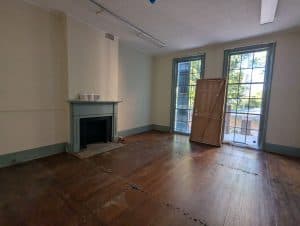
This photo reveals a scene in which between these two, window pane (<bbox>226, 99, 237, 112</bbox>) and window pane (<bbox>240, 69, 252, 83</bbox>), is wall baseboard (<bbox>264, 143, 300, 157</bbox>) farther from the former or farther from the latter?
window pane (<bbox>240, 69, 252, 83</bbox>)

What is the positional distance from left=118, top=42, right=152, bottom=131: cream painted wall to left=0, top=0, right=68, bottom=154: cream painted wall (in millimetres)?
1869

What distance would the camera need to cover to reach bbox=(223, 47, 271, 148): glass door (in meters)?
4.09

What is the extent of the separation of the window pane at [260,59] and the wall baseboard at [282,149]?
2.12 meters

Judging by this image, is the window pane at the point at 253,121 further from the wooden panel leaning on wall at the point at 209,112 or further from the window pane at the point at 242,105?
the wooden panel leaning on wall at the point at 209,112

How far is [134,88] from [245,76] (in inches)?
134

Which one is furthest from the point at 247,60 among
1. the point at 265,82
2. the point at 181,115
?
the point at 181,115

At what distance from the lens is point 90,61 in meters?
3.74

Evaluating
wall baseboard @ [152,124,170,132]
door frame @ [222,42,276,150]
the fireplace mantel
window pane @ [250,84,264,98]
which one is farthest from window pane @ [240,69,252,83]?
the fireplace mantel

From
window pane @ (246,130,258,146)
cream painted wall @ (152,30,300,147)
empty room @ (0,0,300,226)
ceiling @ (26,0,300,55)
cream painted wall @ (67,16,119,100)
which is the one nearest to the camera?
empty room @ (0,0,300,226)

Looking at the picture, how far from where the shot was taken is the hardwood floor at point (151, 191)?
5.48 ft

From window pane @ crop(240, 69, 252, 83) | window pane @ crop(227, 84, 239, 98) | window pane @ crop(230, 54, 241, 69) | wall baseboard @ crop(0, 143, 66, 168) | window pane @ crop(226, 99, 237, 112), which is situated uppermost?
window pane @ crop(230, 54, 241, 69)

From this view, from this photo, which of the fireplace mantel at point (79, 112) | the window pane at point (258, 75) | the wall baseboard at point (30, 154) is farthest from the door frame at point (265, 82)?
the wall baseboard at point (30, 154)

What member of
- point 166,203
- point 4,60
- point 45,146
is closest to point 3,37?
point 4,60

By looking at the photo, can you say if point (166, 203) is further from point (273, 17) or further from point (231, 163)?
point (273, 17)
